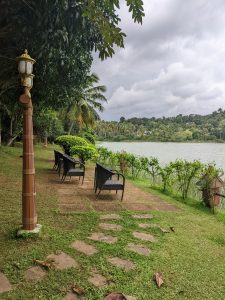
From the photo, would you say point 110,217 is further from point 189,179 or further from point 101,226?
point 189,179

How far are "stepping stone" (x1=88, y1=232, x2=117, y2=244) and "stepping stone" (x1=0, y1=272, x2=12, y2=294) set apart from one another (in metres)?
1.44

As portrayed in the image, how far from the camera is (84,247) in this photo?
3.99 metres

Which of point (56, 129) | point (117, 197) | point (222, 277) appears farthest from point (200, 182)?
→ point (56, 129)

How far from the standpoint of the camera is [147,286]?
3164mm

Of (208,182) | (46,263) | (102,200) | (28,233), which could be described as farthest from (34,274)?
(208,182)

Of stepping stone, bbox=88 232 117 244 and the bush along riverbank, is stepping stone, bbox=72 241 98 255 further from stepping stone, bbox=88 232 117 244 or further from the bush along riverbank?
the bush along riverbank

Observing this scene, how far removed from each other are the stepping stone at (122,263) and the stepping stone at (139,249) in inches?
14.0

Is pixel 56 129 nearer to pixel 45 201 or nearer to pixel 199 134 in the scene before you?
pixel 45 201

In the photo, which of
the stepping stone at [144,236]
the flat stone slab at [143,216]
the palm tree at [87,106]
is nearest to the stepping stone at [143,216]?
the flat stone slab at [143,216]

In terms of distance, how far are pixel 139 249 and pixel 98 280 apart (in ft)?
3.40

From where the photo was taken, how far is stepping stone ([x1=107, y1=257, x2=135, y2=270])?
3.54 m

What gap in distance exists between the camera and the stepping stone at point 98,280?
3.11m

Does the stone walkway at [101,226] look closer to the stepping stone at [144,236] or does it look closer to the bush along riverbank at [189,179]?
the stepping stone at [144,236]

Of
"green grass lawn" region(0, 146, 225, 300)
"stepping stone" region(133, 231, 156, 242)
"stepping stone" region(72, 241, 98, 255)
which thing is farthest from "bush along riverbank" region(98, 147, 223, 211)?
"stepping stone" region(72, 241, 98, 255)
